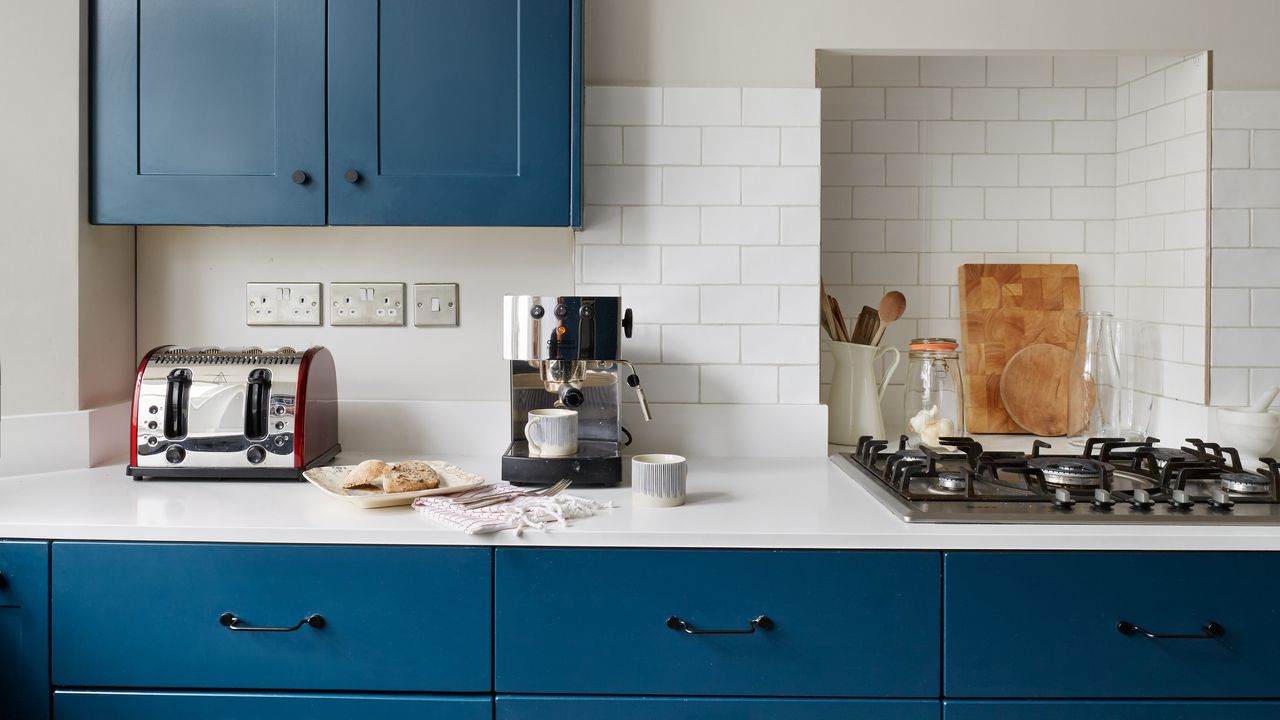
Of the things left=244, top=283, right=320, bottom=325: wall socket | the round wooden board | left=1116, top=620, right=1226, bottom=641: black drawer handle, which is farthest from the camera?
the round wooden board

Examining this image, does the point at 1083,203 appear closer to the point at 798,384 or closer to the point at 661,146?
the point at 798,384

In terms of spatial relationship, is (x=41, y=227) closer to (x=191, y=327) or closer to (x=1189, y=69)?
(x=191, y=327)

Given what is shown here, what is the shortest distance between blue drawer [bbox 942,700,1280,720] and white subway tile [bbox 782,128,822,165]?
1191 mm

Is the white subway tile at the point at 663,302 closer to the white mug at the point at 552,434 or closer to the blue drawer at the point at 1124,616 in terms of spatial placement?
the white mug at the point at 552,434

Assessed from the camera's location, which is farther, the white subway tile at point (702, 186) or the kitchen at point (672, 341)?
the white subway tile at point (702, 186)

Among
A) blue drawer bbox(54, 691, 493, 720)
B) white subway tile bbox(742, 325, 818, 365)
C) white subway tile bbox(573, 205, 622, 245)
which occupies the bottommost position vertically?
blue drawer bbox(54, 691, 493, 720)

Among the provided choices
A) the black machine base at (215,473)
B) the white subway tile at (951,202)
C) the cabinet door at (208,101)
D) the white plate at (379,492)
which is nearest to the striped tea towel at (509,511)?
the white plate at (379,492)

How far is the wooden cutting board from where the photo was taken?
2.31 metres

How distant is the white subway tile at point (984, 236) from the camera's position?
2.34 m

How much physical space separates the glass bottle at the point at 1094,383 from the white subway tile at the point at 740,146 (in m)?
0.88

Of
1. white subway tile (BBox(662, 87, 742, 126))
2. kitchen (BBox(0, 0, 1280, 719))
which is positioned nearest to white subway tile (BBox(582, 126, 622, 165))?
kitchen (BBox(0, 0, 1280, 719))

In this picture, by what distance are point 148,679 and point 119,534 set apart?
0.77 feet

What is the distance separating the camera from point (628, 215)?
209 cm

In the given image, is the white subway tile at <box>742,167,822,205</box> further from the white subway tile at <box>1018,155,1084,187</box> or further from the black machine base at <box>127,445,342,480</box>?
the black machine base at <box>127,445,342,480</box>
